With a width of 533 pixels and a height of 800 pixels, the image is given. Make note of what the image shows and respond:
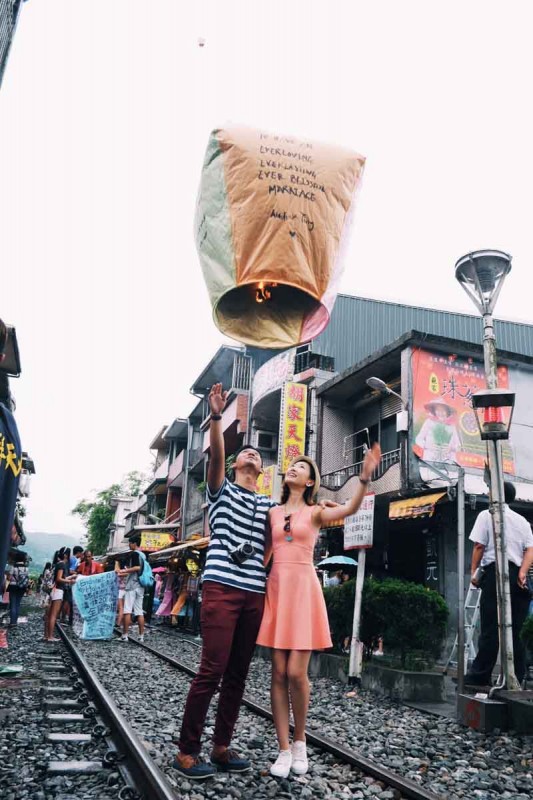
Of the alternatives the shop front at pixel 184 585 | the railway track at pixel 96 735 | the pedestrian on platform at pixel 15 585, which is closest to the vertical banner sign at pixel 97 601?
the pedestrian on platform at pixel 15 585

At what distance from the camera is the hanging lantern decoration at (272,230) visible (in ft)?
11.5

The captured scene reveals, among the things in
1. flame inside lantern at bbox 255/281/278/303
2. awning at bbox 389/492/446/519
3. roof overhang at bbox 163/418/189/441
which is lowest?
awning at bbox 389/492/446/519

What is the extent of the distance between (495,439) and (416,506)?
24.6ft

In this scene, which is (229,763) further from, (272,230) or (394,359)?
(394,359)

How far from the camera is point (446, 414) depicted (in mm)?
14906

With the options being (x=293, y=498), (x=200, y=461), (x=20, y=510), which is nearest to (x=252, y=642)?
(x=293, y=498)

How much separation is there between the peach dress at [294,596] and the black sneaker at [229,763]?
2.27 ft

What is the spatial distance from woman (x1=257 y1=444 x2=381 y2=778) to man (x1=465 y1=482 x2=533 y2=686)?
2921 millimetres

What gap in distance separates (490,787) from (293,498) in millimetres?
2134

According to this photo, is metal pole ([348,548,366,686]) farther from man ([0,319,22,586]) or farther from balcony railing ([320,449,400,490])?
balcony railing ([320,449,400,490])

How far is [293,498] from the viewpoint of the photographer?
3.89 metres

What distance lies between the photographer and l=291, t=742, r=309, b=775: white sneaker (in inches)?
141

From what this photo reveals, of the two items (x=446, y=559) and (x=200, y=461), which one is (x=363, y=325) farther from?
(x=200, y=461)

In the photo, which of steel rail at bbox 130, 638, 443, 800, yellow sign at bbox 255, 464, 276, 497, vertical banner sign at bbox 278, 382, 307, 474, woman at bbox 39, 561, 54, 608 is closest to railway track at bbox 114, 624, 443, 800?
steel rail at bbox 130, 638, 443, 800
